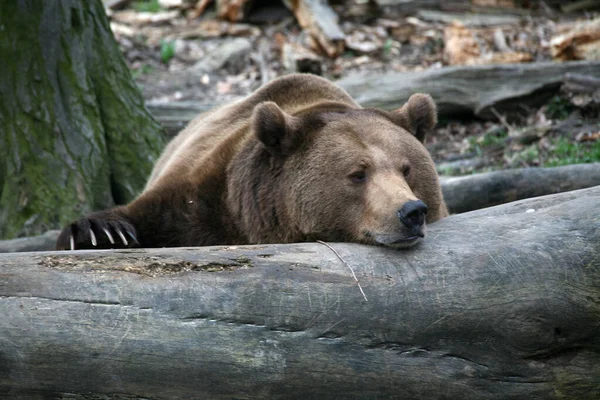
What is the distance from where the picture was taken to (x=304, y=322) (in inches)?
134

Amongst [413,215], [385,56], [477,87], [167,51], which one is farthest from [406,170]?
[167,51]

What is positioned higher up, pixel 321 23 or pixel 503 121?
pixel 321 23

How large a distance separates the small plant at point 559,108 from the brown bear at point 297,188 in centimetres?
485

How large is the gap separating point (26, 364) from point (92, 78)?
441cm

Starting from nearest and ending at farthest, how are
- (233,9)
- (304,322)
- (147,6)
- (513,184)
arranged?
(304,322), (513,184), (233,9), (147,6)

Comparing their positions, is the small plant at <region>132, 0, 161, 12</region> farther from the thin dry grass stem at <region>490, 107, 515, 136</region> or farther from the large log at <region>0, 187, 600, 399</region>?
the large log at <region>0, 187, 600, 399</region>

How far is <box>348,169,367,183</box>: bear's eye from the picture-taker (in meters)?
4.46

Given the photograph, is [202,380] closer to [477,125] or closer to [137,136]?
[137,136]

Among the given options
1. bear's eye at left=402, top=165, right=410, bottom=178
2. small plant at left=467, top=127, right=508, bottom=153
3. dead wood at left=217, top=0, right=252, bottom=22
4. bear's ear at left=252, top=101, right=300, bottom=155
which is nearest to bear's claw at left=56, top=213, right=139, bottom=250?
bear's ear at left=252, top=101, right=300, bottom=155

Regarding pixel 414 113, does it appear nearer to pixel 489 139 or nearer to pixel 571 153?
pixel 571 153

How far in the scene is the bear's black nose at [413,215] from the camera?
388 cm

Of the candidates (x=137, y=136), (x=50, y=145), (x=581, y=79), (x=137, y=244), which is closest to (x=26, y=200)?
→ (x=50, y=145)

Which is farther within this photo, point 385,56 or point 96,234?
point 385,56

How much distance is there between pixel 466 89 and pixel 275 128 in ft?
18.9
